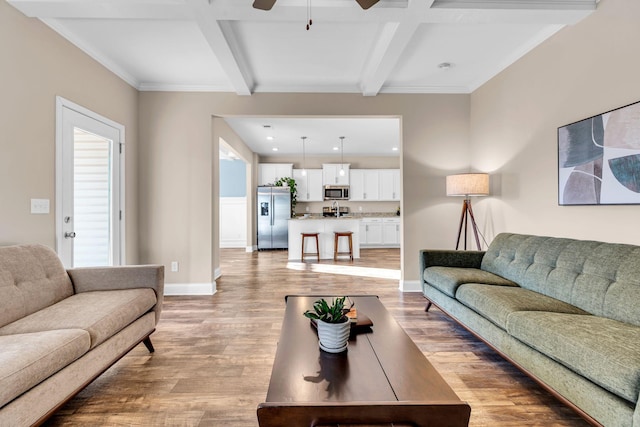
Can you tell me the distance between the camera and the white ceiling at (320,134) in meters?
5.37

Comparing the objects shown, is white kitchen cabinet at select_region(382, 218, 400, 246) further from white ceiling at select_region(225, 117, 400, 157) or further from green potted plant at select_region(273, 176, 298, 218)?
green potted plant at select_region(273, 176, 298, 218)

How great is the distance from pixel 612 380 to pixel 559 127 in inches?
86.8

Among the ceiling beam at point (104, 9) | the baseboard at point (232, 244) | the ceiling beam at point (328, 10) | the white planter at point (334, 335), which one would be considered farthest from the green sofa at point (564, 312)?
the baseboard at point (232, 244)

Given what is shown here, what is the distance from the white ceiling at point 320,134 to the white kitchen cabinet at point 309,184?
54 centimetres

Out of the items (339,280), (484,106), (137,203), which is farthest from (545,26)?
(137,203)

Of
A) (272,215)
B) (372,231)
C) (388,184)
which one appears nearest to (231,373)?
(272,215)

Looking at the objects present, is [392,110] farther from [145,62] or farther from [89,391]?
[89,391]

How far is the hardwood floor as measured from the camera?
1.66m

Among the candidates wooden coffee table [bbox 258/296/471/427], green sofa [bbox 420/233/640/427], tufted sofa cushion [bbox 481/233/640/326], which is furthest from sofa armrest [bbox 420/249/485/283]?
wooden coffee table [bbox 258/296/471/427]

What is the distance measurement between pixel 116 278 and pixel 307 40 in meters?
2.62

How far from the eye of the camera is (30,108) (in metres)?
2.38

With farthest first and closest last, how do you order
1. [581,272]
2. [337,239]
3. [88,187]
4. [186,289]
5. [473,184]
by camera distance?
[337,239]
[186,289]
[473,184]
[88,187]
[581,272]

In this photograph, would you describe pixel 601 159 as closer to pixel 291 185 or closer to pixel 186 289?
pixel 186 289

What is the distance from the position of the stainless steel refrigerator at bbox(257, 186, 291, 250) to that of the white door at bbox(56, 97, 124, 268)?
4.54 m
